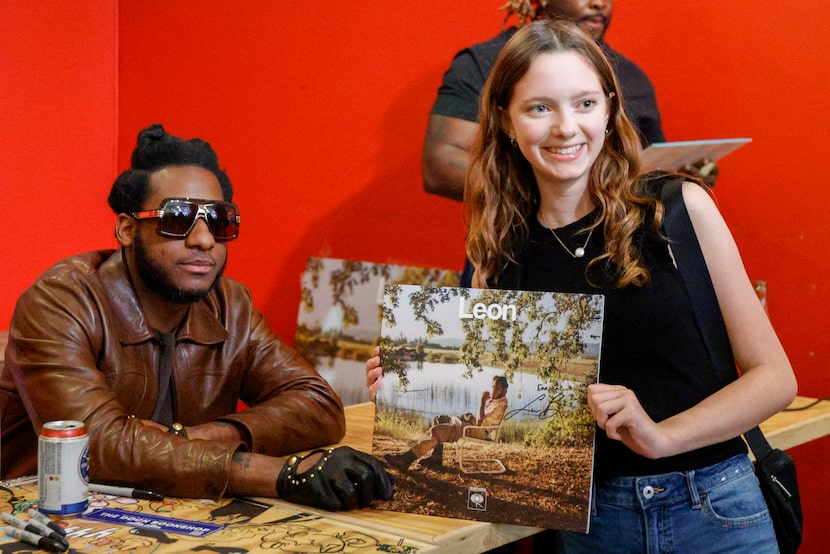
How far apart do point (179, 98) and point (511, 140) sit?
3.31 meters

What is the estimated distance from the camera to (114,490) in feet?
6.31

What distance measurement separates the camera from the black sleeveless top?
1.75 metres

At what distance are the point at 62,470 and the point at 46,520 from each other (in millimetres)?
105

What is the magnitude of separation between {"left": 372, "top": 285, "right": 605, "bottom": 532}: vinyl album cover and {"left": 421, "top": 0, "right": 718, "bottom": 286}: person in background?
1168mm

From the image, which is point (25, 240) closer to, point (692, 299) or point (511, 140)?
point (511, 140)

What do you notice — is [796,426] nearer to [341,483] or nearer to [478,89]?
[478,89]

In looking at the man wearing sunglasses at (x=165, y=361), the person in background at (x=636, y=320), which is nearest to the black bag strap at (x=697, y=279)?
the person in background at (x=636, y=320)

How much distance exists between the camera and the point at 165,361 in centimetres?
234

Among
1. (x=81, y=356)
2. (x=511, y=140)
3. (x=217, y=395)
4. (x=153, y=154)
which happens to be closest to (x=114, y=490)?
(x=81, y=356)

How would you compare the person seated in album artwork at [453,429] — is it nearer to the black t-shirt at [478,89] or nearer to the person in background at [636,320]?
the person in background at [636,320]

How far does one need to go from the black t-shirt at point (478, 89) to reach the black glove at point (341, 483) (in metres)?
1.53

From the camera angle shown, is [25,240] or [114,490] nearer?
[114,490]

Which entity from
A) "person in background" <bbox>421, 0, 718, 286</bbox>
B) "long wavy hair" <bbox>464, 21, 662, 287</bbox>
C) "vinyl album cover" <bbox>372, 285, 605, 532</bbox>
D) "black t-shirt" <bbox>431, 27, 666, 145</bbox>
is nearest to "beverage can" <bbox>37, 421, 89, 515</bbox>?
Answer: "vinyl album cover" <bbox>372, 285, 605, 532</bbox>

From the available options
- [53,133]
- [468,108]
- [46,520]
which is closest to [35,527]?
[46,520]
